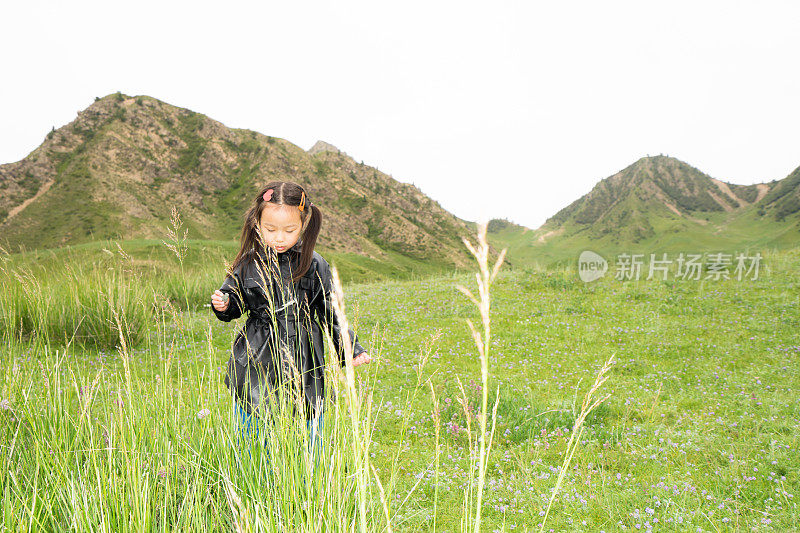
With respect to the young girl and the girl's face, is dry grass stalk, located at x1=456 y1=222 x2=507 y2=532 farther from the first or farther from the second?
the girl's face

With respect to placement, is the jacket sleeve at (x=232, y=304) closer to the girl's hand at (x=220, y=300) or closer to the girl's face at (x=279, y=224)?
the girl's hand at (x=220, y=300)

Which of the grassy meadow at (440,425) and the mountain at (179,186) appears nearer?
the grassy meadow at (440,425)

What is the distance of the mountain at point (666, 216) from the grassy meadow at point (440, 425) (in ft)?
225

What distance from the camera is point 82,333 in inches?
317

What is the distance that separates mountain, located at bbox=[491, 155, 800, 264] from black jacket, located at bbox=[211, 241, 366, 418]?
75223 millimetres

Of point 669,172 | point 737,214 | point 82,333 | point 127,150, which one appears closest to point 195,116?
point 127,150

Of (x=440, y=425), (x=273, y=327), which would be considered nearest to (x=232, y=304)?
(x=273, y=327)

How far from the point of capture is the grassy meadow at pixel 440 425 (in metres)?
2.02

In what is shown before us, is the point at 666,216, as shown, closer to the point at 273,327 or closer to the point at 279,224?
the point at 279,224

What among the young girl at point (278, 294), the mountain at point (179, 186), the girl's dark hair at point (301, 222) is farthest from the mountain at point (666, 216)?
the young girl at point (278, 294)

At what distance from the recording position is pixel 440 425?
5777 millimetres

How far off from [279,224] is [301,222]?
212 millimetres

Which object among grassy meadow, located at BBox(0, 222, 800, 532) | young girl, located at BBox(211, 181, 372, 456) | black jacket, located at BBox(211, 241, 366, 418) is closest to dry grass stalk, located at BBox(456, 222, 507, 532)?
grassy meadow, located at BBox(0, 222, 800, 532)

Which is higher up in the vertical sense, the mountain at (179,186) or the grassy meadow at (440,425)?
the mountain at (179,186)
